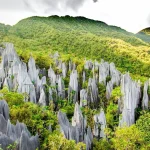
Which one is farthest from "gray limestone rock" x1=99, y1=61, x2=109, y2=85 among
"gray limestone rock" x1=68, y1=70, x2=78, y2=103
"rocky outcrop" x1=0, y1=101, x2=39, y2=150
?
"rocky outcrop" x1=0, y1=101, x2=39, y2=150

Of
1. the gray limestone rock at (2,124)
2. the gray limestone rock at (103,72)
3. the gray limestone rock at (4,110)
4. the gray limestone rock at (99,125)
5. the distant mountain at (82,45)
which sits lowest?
the gray limestone rock at (99,125)

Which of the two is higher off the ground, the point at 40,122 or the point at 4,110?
the point at 4,110

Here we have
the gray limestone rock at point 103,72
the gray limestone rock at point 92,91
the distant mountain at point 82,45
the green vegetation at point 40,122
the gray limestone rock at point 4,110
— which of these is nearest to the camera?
the green vegetation at point 40,122

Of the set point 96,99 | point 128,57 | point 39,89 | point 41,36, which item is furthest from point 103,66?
point 41,36

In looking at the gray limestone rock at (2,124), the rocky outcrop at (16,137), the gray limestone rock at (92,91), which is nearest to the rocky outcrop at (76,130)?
the rocky outcrop at (16,137)

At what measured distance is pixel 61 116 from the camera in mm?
23547

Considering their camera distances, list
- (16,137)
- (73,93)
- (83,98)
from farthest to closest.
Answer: (73,93) < (83,98) < (16,137)

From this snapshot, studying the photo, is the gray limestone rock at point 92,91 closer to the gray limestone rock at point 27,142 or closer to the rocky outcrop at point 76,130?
the rocky outcrop at point 76,130

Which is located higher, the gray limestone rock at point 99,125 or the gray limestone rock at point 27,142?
the gray limestone rock at point 27,142

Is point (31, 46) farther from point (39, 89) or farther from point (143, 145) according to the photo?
point (143, 145)

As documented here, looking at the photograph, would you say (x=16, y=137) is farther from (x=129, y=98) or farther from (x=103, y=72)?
(x=103, y=72)

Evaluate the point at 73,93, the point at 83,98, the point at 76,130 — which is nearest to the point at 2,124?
the point at 76,130

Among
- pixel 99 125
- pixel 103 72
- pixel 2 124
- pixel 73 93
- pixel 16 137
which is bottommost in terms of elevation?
pixel 99 125

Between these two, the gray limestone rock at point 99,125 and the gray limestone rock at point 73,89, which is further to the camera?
the gray limestone rock at point 73,89
